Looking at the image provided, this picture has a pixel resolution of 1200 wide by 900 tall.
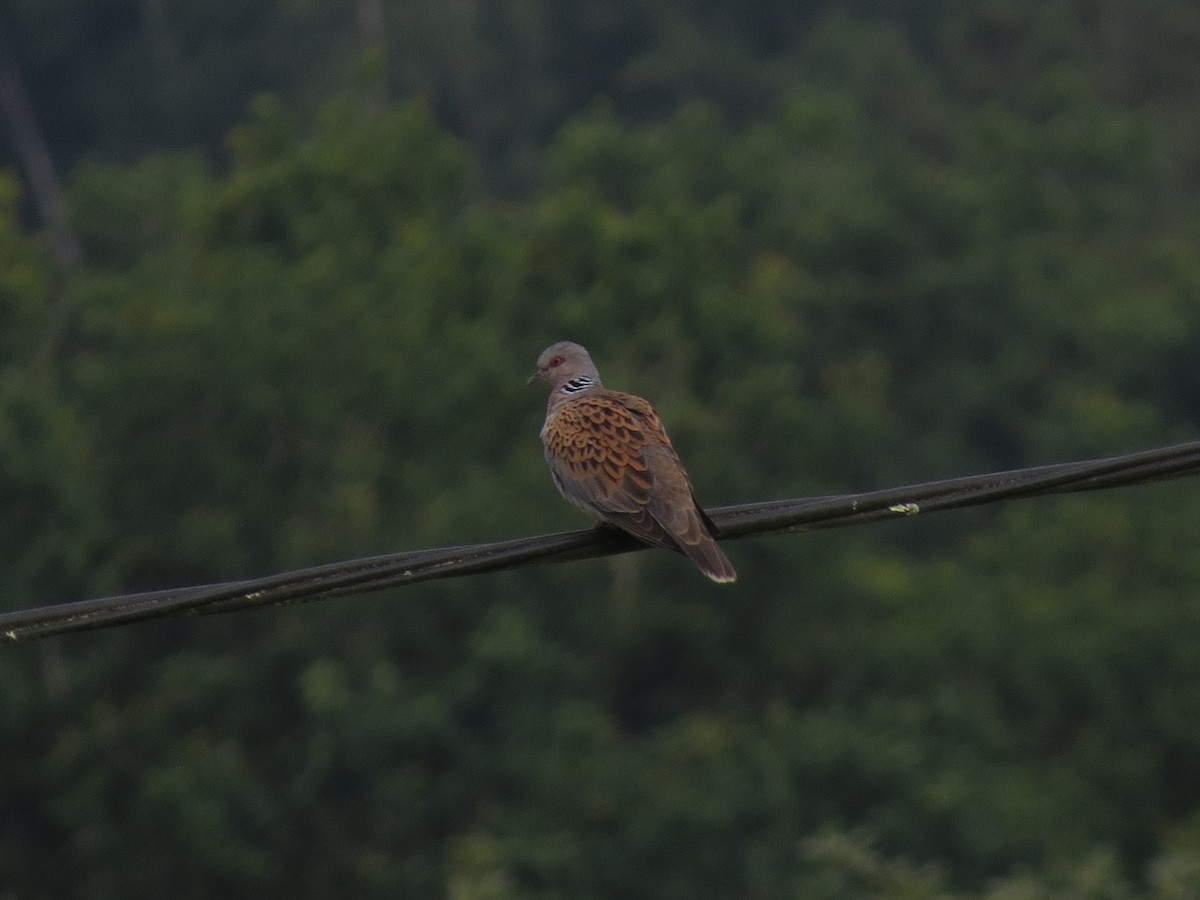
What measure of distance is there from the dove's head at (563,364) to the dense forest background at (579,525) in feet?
27.3

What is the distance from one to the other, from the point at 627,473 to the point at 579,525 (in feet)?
55.1

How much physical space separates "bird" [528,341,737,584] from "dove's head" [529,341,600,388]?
0.66 metres

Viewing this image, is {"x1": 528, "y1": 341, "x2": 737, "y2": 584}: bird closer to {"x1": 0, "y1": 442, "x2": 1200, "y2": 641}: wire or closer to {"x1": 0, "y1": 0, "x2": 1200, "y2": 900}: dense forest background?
{"x1": 0, "y1": 442, "x2": 1200, "y2": 641}: wire

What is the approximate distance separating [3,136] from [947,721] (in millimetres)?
46708

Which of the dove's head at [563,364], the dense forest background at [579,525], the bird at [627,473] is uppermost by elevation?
the bird at [627,473]

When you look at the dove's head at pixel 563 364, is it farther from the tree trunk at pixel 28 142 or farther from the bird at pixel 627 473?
the tree trunk at pixel 28 142

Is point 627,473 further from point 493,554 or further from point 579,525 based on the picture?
point 579,525

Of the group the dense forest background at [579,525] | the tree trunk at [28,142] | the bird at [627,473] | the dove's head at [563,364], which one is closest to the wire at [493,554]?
the bird at [627,473]

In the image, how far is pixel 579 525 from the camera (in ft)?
81.5

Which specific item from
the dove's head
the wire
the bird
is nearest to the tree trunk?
the dove's head

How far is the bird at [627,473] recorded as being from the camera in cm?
763

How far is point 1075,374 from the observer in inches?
2047

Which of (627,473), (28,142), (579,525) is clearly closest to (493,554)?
(627,473)

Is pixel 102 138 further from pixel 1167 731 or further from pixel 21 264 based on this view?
pixel 1167 731
